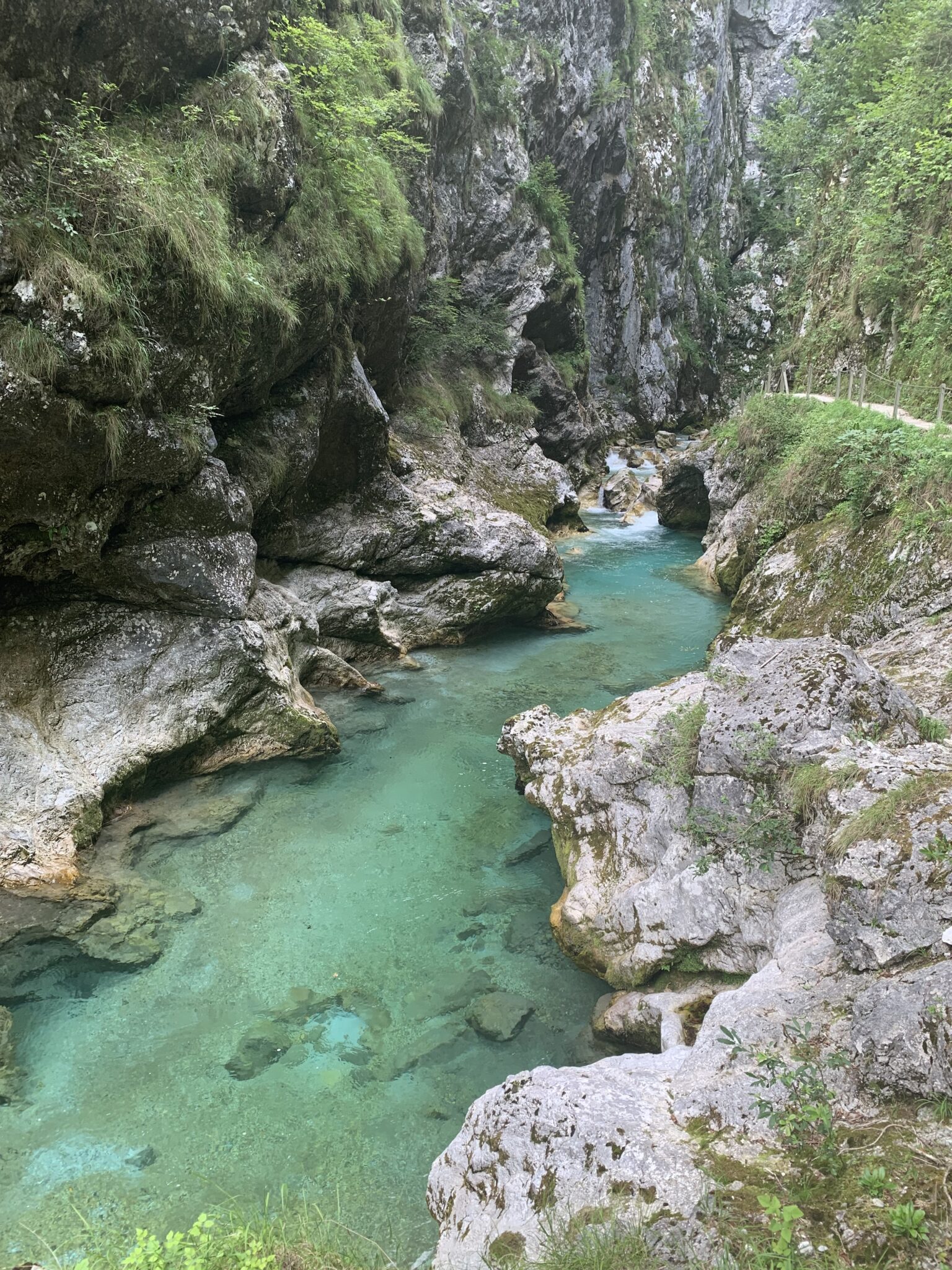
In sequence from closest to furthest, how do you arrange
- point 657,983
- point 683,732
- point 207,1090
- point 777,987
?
point 777,987 < point 207,1090 < point 657,983 < point 683,732

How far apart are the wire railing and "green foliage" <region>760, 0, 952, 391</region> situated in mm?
328

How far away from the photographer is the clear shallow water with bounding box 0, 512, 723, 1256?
423 cm

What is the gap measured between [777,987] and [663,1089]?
0.89 metres

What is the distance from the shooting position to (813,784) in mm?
5039

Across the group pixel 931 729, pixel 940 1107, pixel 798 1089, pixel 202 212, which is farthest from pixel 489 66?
pixel 940 1107

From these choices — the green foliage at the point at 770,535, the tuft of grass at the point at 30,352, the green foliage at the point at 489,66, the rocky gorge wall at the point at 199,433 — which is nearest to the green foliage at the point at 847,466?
the green foliage at the point at 770,535

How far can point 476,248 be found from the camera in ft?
70.6

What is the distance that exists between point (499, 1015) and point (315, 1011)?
137cm

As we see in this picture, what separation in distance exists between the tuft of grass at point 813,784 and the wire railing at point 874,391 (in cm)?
889

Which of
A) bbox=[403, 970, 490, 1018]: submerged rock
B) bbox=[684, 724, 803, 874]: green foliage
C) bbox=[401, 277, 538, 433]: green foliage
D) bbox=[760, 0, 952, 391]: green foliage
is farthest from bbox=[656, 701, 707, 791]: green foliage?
bbox=[401, 277, 538, 433]: green foliage

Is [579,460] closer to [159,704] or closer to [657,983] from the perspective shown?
[159,704]

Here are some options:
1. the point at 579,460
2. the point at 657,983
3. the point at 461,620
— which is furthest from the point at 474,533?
the point at 579,460

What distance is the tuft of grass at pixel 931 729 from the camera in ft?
18.0

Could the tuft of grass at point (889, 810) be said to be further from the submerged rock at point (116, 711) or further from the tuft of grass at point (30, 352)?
the tuft of grass at point (30, 352)
